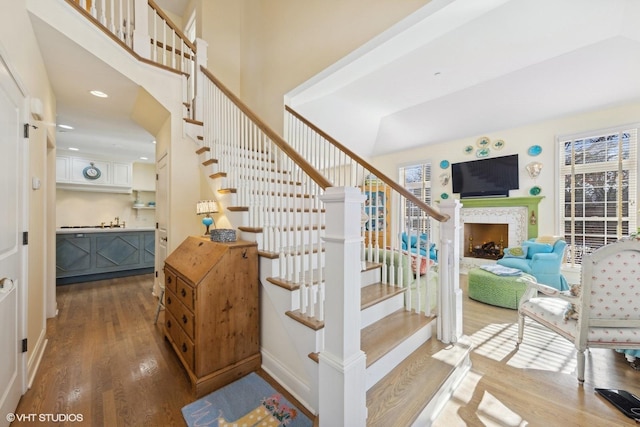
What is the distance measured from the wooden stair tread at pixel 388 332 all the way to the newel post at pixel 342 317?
376 mm

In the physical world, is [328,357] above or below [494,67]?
below

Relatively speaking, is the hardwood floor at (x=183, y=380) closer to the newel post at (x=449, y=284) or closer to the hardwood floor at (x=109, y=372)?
the hardwood floor at (x=109, y=372)

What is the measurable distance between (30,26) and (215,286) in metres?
2.49

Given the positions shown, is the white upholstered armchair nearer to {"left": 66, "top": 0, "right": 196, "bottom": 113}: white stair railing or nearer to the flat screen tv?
the flat screen tv

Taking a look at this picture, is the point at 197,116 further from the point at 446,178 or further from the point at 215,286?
the point at 446,178

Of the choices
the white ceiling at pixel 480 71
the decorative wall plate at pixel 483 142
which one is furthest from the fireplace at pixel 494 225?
the white ceiling at pixel 480 71

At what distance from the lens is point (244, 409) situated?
5.08 ft

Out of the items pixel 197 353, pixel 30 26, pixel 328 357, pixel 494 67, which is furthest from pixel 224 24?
pixel 328 357

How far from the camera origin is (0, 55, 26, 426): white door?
133cm

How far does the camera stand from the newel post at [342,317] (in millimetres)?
1102

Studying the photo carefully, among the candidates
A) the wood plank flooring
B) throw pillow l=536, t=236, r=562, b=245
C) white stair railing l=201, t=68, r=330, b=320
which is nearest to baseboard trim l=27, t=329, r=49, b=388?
the wood plank flooring

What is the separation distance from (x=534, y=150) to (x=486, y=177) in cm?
85

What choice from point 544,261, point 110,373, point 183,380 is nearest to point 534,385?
point 183,380

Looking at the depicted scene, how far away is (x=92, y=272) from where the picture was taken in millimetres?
4410
